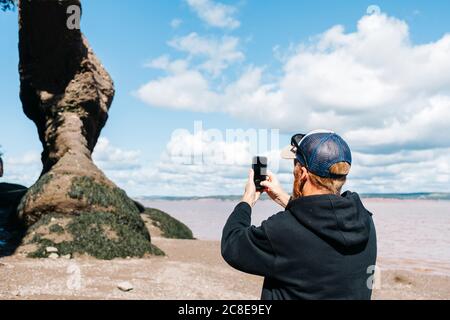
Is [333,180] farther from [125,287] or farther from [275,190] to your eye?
[125,287]

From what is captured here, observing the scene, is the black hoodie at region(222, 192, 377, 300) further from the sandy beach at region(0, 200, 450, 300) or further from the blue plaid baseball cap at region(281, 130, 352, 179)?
the sandy beach at region(0, 200, 450, 300)

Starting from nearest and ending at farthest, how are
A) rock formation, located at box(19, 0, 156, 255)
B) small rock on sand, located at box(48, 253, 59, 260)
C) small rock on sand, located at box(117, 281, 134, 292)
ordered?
small rock on sand, located at box(117, 281, 134, 292), small rock on sand, located at box(48, 253, 59, 260), rock formation, located at box(19, 0, 156, 255)

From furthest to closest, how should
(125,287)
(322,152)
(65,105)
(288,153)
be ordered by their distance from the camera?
(65,105), (125,287), (288,153), (322,152)

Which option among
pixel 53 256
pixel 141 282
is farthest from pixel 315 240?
pixel 53 256

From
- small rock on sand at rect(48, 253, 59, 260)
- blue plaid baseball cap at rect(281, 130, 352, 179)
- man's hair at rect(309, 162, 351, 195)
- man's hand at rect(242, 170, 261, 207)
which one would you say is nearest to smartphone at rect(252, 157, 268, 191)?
man's hand at rect(242, 170, 261, 207)

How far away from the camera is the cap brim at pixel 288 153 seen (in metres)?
2.56

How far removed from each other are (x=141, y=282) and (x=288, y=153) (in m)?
8.37

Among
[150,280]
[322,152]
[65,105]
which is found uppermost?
[65,105]

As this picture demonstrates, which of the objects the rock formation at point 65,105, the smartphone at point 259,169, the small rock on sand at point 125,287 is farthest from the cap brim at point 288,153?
the rock formation at point 65,105

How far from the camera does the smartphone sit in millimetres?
2771

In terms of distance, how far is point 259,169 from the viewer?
2.78 metres
